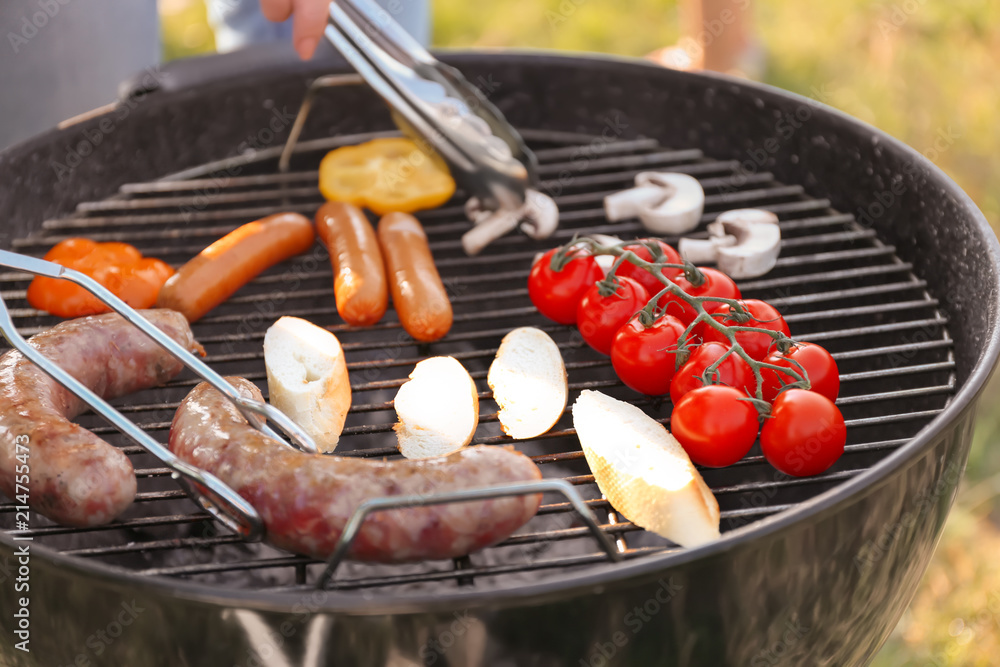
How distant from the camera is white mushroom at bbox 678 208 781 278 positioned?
2.52 meters

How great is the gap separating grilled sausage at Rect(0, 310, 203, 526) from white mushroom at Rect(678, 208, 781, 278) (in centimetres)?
139

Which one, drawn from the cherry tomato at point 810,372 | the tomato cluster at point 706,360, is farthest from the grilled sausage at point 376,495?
the cherry tomato at point 810,372

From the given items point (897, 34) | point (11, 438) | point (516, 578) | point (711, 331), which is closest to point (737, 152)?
point (711, 331)

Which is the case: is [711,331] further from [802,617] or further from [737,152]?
[737,152]

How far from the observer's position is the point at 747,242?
2.58 metres

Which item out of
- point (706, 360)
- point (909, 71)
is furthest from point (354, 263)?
point (909, 71)

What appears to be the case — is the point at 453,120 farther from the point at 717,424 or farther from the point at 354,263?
the point at 717,424

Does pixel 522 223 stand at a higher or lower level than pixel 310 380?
higher

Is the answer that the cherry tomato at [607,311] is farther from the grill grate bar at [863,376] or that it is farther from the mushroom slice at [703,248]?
the grill grate bar at [863,376]

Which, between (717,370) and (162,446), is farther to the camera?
(717,370)

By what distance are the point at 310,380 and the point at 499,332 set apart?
49cm

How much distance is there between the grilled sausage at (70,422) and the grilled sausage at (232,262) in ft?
0.84

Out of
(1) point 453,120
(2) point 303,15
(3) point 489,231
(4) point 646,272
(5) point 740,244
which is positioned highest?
(2) point 303,15

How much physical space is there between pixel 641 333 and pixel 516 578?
0.63 m
